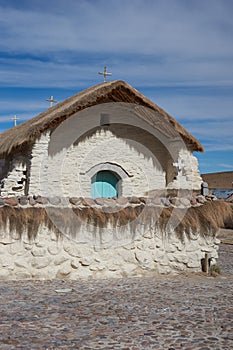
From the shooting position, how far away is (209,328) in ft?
15.2

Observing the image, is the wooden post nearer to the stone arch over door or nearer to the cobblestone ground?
the cobblestone ground

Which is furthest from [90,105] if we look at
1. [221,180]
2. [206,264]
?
[221,180]

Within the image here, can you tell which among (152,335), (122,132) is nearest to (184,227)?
(152,335)

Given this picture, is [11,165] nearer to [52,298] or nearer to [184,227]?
[184,227]

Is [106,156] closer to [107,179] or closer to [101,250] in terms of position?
[107,179]

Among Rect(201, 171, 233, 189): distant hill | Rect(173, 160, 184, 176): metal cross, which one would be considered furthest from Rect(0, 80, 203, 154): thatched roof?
Rect(201, 171, 233, 189): distant hill

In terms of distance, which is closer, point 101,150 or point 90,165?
point 90,165

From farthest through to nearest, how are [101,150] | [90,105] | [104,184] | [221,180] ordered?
[221,180] → [104,184] → [101,150] → [90,105]

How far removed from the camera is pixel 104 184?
49.6 ft

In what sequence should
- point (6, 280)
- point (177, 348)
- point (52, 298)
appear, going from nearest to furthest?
point (177, 348) < point (52, 298) < point (6, 280)

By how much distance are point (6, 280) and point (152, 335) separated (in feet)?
12.3

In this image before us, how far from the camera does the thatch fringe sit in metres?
7.45

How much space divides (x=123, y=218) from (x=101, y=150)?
23.0 ft

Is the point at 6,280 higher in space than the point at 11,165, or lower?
lower
